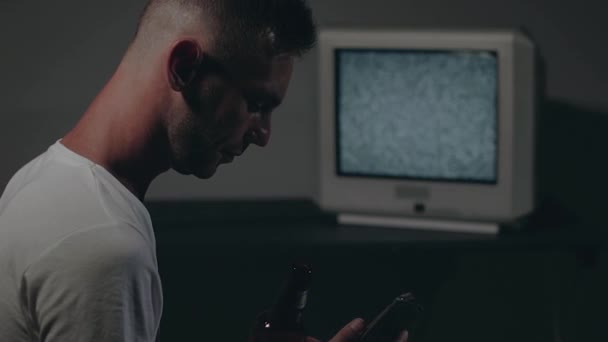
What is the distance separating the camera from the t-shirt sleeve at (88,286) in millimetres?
1011

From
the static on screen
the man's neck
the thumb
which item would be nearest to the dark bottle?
the thumb

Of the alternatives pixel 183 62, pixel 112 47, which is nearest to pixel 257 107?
pixel 183 62

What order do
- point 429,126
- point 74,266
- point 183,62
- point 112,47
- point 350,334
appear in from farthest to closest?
1. point 112,47
2. point 429,126
3. point 350,334
4. point 183,62
5. point 74,266

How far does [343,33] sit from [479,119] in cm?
38

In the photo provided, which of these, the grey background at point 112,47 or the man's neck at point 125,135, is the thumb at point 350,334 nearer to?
the man's neck at point 125,135

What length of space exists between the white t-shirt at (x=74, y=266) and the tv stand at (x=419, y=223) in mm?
1442

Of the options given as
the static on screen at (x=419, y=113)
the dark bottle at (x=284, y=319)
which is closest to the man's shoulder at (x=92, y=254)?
the dark bottle at (x=284, y=319)

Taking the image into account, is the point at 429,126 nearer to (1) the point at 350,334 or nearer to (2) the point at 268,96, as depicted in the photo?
(1) the point at 350,334

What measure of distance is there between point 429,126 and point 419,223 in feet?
0.81

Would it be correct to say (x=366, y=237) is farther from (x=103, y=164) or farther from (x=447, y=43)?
(x=103, y=164)

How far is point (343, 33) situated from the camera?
2424 millimetres

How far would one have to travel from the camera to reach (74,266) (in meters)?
1.01

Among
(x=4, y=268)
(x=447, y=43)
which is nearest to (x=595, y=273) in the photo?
(x=447, y=43)

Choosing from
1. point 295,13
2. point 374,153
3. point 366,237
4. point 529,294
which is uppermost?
point 295,13
